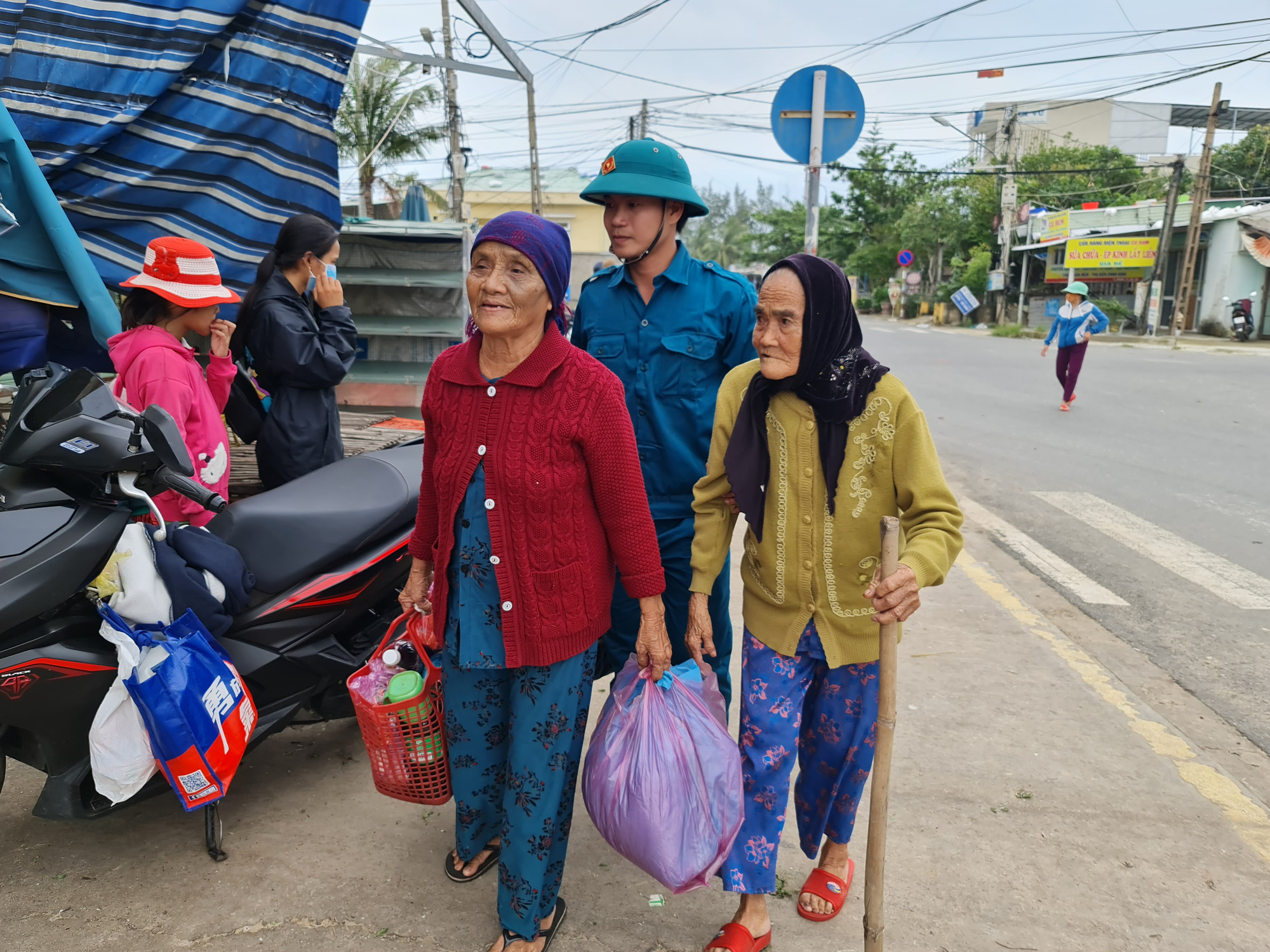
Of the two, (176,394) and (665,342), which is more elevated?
(665,342)

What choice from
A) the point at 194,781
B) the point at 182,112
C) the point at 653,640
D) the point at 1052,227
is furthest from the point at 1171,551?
the point at 1052,227

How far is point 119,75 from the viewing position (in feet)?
11.3

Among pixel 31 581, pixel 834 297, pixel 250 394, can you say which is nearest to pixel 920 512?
pixel 834 297

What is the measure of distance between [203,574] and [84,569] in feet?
0.92

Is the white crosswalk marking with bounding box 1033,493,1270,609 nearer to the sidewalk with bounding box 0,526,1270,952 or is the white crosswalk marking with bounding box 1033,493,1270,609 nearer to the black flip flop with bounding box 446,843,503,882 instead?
the sidewalk with bounding box 0,526,1270,952

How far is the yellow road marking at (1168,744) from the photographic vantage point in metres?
2.67

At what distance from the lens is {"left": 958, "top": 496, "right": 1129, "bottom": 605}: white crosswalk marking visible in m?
4.73

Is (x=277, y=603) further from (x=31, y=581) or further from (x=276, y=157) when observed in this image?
(x=276, y=157)

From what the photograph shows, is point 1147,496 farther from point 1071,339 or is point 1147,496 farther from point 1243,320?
point 1243,320

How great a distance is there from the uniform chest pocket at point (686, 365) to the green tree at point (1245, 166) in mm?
37032

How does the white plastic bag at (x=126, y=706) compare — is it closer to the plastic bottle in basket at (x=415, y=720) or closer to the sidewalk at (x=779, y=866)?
the sidewalk at (x=779, y=866)

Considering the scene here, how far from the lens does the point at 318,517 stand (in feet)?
8.95

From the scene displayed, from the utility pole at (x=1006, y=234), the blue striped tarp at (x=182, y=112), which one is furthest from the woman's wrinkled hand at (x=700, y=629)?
the utility pole at (x=1006, y=234)

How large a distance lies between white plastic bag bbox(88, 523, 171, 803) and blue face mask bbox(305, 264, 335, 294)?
1357 millimetres
